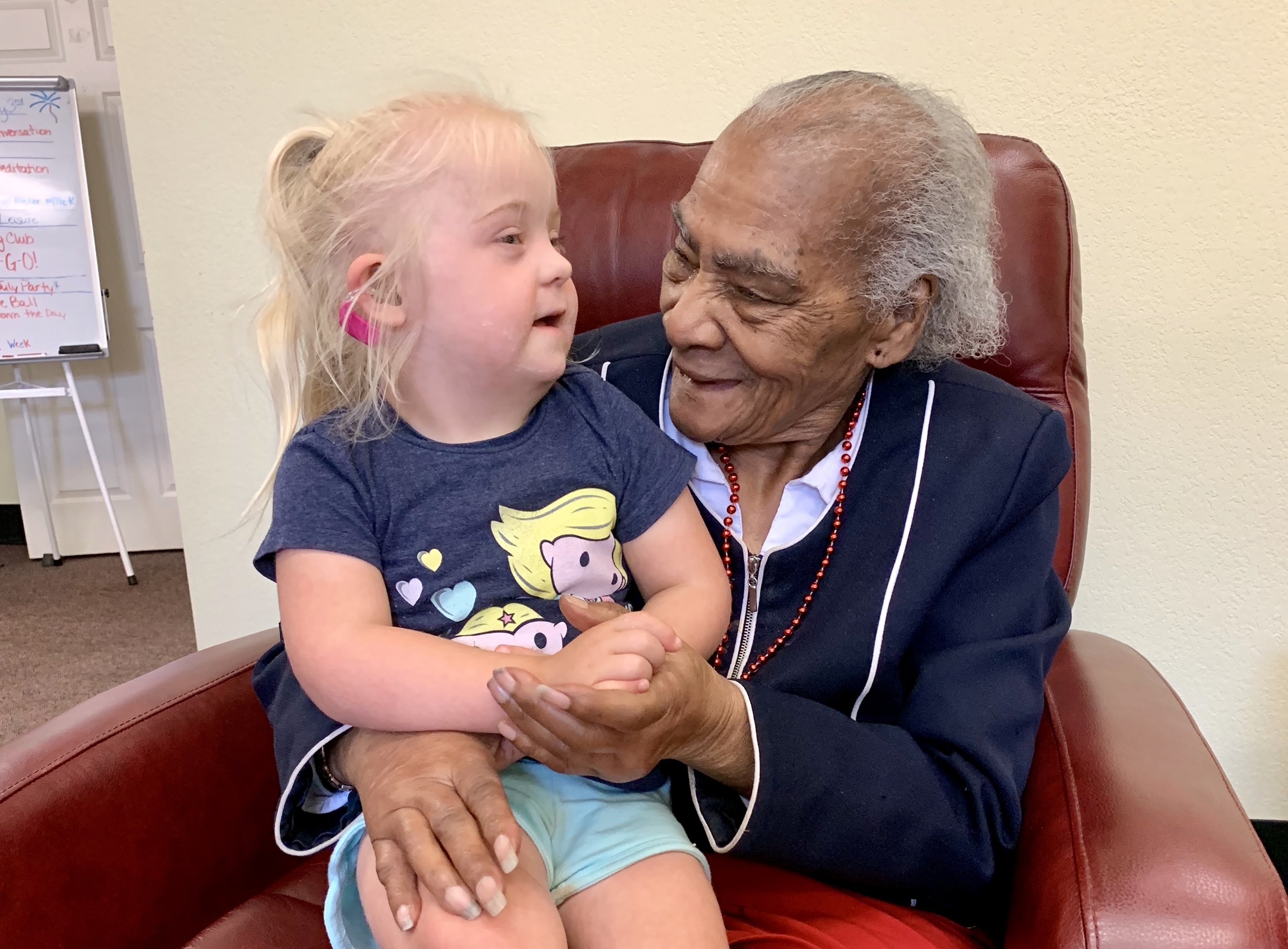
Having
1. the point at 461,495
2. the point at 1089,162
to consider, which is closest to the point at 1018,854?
the point at 461,495

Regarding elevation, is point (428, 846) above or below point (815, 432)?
below

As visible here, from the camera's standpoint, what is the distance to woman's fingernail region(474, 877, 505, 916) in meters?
0.68

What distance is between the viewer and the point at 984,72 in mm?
1688

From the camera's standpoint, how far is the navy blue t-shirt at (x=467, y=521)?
89 cm

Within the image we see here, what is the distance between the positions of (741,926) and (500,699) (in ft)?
1.43

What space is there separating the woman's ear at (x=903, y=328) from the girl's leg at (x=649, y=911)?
2.16ft

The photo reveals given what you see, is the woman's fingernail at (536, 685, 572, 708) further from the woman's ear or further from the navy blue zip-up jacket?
the woman's ear

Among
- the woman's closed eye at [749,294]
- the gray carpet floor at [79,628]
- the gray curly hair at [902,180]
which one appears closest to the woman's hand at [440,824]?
the woman's closed eye at [749,294]

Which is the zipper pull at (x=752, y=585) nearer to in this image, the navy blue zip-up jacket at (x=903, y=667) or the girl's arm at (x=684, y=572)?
the navy blue zip-up jacket at (x=903, y=667)

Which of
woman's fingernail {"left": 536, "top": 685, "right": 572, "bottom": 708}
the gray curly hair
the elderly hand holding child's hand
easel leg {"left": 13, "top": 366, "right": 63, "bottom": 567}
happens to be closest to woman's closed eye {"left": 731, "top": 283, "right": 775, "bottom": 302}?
the gray curly hair

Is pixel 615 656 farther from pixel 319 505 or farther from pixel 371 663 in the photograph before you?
pixel 319 505

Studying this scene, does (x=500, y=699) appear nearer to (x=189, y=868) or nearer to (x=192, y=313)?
(x=189, y=868)

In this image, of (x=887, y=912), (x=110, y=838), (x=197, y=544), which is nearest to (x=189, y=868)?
(x=110, y=838)

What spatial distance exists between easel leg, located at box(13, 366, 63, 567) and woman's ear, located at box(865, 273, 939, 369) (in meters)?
3.73
